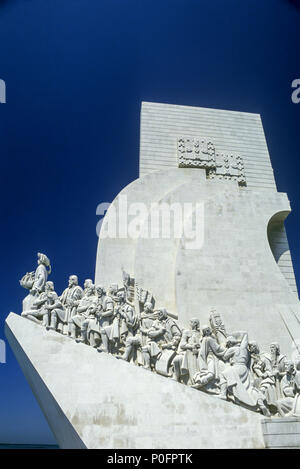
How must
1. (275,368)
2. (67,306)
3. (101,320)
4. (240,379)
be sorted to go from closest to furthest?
(240,379), (275,368), (101,320), (67,306)

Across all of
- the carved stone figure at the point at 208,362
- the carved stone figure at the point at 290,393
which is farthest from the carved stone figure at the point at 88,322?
the carved stone figure at the point at 290,393

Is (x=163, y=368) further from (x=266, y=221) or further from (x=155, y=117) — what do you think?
(x=155, y=117)

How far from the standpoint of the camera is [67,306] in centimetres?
811

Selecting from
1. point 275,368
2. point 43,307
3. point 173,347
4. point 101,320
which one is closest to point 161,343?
point 173,347

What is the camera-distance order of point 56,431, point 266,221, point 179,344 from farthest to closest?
1. point 266,221
2. point 179,344
3. point 56,431

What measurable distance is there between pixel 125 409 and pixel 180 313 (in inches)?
136

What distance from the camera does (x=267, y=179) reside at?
12578 millimetres

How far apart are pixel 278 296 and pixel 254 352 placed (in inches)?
103

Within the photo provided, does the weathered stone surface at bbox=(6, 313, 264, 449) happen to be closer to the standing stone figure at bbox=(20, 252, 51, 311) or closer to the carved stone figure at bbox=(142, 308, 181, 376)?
the carved stone figure at bbox=(142, 308, 181, 376)

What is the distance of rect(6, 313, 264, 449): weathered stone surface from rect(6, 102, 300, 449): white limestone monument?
0.02 metres

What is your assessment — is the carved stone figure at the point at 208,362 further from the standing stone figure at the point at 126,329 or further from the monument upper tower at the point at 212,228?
the monument upper tower at the point at 212,228

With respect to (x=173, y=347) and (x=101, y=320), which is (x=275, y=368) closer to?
(x=173, y=347)

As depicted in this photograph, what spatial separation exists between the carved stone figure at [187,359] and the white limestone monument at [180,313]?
3 cm
